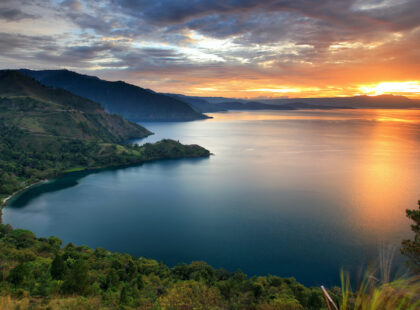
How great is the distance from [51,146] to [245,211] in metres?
80.3

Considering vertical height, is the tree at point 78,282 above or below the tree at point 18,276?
below

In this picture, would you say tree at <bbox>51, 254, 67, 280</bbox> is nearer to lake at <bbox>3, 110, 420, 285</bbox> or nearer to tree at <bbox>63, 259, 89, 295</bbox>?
tree at <bbox>63, 259, 89, 295</bbox>

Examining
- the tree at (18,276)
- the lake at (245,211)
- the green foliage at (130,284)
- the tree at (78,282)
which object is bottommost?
the lake at (245,211)

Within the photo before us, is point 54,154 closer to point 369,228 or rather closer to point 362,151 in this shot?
point 369,228

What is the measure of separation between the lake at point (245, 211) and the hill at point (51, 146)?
6609 millimetres

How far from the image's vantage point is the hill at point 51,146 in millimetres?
75375

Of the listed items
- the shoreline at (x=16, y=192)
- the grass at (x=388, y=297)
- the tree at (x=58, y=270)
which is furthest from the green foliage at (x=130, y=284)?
the shoreline at (x=16, y=192)

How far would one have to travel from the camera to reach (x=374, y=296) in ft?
15.6

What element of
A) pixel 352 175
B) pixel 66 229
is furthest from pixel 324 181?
pixel 66 229

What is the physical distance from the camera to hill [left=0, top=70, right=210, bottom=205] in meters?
75.4

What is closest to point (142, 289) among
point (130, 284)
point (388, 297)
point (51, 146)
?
point (130, 284)

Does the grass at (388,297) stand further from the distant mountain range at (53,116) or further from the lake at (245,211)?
the distant mountain range at (53,116)

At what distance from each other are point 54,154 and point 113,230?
60782 mm

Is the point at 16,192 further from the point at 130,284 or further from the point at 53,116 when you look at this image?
the point at 53,116
